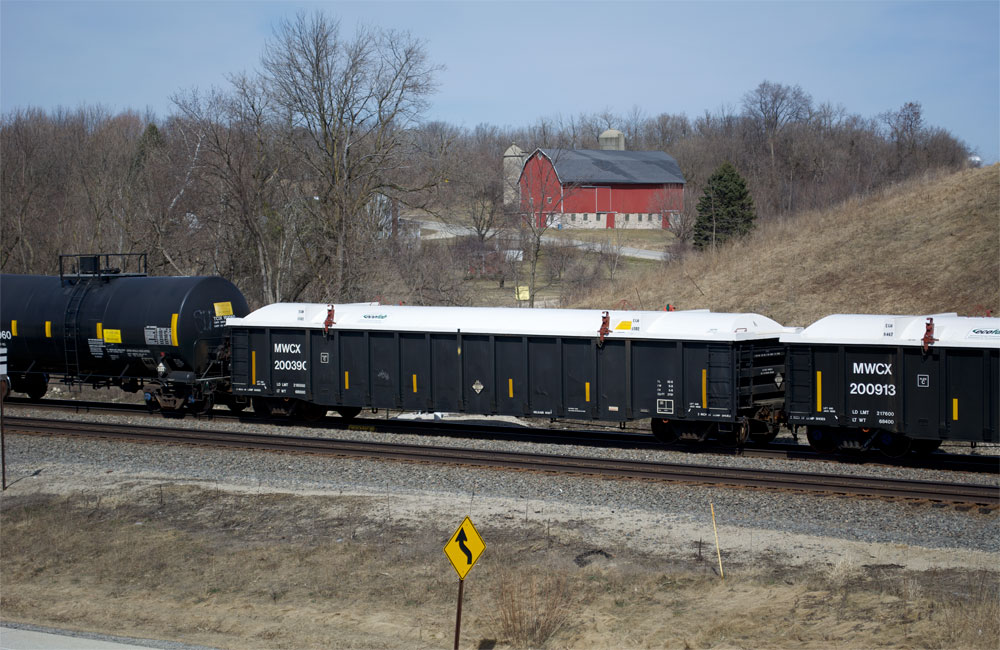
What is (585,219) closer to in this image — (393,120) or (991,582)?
(393,120)

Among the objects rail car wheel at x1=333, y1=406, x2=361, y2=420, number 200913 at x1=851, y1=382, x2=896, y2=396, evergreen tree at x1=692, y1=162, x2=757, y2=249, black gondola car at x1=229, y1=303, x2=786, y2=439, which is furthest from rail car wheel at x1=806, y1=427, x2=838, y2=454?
evergreen tree at x1=692, y1=162, x2=757, y2=249

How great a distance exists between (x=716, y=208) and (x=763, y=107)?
58259 millimetres

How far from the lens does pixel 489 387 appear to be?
68.6 ft

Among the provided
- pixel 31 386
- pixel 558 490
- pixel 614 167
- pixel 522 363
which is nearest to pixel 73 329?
pixel 31 386

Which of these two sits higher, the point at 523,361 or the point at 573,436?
the point at 523,361

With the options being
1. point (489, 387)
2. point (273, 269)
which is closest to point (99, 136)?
point (273, 269)

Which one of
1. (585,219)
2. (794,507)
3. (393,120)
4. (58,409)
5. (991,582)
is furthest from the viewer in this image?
(585,219)

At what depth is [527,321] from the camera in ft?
67.8

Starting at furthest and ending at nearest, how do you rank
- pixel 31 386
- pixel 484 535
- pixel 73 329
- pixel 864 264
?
pixel 864 264, pixel 31 386, pixel 73 329, pixel 484 535

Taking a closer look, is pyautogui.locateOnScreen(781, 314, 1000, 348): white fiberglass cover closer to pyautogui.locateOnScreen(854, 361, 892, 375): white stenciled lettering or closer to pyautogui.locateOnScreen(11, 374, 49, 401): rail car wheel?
pyautogui.locateOnScreen(854, 361, 892, 375): white stenciled lettering

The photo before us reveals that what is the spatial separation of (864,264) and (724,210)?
21.3 metres

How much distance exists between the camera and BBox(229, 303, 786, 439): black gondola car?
18.9 m

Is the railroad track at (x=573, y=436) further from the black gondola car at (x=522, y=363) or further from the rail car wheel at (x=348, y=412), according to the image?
the black gondola car at (x=522, y=363)

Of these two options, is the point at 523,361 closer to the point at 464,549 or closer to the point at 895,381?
the point at 895,381
